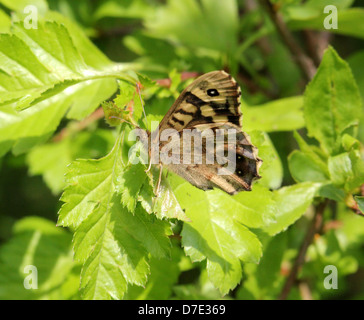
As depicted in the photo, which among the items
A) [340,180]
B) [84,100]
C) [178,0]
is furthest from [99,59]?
[340,180]

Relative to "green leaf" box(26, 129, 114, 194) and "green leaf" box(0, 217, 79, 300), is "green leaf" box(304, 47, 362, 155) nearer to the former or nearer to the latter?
"green leaf" box(26, 129, 114, 194)

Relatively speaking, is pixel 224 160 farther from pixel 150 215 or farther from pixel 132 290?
pixel 132 290

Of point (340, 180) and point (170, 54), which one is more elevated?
point (170, 54)

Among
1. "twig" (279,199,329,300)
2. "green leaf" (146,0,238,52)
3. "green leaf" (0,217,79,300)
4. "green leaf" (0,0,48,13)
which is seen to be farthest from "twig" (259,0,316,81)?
"green leaf" (0,217,79,300)

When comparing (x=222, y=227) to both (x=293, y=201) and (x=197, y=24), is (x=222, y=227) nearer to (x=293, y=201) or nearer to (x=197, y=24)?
(x=293, y=201)

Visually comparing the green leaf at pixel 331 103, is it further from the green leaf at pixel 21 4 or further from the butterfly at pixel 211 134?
the green leaf at pixel 21 4

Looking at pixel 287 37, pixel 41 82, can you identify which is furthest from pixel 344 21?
pixel 41 82
